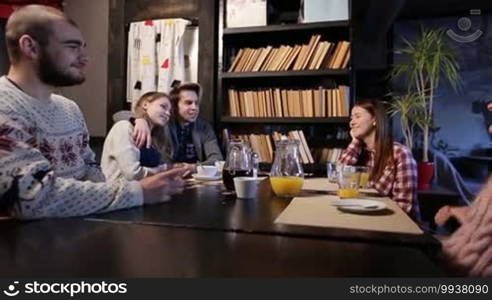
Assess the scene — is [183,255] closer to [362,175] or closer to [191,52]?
[362,175]

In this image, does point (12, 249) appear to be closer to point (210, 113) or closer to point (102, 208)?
point (102, 208)

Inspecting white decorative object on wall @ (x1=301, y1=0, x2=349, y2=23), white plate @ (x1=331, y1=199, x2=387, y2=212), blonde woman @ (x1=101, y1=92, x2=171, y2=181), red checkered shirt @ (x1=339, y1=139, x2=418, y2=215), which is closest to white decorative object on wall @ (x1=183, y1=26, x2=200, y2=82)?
white decorative object on wall @ (x1=301, y1=0, x2=349, y2=23)

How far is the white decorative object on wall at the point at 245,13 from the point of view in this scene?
3129 millimetres

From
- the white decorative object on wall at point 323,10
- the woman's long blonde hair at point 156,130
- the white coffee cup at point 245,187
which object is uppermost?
the white decorative object on wall at point 323,10

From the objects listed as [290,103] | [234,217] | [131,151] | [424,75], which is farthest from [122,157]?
[424,75]

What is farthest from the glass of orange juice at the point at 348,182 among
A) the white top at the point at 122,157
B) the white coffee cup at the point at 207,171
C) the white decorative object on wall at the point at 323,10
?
the white decorative object on wall at the point at 323,10

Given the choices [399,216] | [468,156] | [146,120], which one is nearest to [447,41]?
[468,156]

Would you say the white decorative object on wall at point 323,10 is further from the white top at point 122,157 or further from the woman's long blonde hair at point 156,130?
the white top at point 122,157

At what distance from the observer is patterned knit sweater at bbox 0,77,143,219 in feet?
3.03

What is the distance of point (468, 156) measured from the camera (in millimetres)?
3316

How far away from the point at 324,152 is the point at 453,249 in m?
2.26

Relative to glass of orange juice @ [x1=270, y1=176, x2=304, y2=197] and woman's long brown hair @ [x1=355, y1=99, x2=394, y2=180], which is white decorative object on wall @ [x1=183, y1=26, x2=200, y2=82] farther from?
glass of orange juice @ [x1=270, y1=176, x2=304, y2=197]

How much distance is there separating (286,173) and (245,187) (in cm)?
16

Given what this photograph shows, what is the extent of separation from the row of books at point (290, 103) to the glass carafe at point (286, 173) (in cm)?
165
